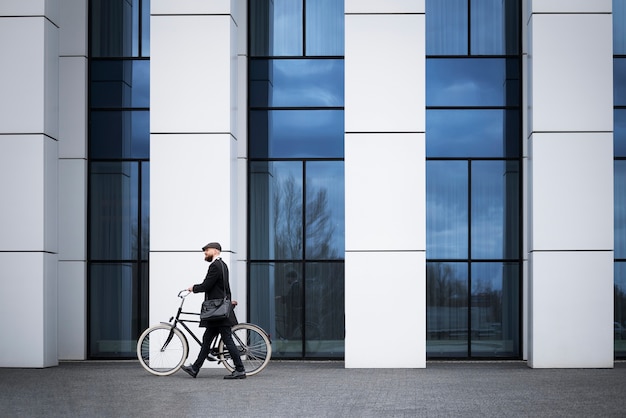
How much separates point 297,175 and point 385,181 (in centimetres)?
256

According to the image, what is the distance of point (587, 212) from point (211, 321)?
6.88 metres

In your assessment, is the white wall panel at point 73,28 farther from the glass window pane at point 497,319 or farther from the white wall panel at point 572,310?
the white wall panel at point 572,310

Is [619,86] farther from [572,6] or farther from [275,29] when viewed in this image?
[275,29]

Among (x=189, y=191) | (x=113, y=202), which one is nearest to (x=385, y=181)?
(x=189, y=191)

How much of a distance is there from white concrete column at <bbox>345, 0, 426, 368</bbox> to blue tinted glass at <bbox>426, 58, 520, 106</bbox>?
2.01 metres

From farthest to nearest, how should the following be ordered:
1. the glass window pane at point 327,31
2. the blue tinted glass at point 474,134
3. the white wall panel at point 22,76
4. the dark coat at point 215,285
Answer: the glass window pane at point 327,31 → the blue tinted glass at point 474,134 → the white wall panel at point 22,76 → the dark coat at point 215,285

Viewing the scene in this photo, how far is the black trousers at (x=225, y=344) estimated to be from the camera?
15102 mm

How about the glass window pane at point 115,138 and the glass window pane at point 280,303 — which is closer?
the glass window pane at point 280,303

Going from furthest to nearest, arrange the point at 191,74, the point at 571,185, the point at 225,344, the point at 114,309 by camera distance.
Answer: the point at 114,309, the point at 191,74, the point at 571,185, the point at 225,344

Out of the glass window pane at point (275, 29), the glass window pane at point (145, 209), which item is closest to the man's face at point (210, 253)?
the glass window pane at point (145, 209)

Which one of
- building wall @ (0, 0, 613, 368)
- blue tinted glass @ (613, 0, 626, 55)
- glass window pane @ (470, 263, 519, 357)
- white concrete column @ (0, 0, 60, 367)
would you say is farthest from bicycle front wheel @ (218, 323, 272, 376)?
blue tinted glass @ (613, 0, 626, 55)

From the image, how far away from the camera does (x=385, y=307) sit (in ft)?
56.2

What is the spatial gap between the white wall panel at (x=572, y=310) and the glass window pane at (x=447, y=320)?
1.99m

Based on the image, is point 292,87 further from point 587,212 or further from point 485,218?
point 587,212
